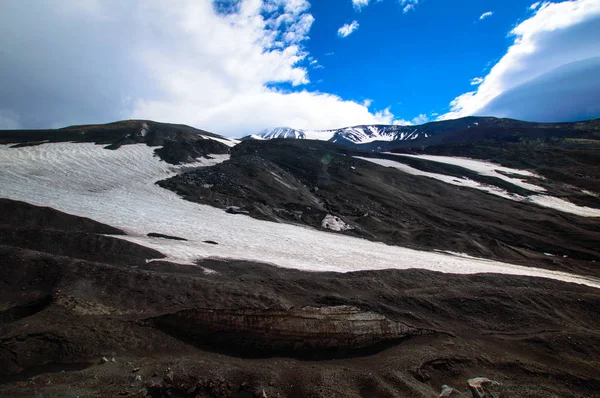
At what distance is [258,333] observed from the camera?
10.9m

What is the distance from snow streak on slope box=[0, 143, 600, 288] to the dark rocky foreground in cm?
418

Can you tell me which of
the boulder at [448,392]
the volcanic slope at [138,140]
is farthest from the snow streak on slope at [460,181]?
the boulder at [448,392]

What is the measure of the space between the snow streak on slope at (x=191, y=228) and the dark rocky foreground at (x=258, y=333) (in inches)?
165

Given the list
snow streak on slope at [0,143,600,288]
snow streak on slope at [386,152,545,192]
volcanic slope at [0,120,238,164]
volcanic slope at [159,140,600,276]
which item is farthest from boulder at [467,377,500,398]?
snow streak on slope at [386,152,545,192]

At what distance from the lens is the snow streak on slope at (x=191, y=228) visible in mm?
21312

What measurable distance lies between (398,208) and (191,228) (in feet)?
96.9

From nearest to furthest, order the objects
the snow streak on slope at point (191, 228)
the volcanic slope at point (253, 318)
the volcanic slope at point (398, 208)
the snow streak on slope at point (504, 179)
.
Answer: the volcanic slope at point (253, 318) < the snow streak on slope at point (191, 228) < the volcanic slope at point (398, 208) < the snow streak on slope at point (504, 179)

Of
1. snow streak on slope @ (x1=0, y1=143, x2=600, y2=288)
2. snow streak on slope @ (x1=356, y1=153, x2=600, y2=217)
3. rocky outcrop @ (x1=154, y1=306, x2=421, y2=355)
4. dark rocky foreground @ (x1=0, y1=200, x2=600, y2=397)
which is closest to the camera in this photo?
dark rocky foreground @ (x1=0, y1=200, x2=600, y2=397)

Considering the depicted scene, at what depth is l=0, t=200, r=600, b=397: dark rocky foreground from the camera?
848 cm

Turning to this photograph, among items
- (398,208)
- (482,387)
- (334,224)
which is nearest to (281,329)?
(482,387)

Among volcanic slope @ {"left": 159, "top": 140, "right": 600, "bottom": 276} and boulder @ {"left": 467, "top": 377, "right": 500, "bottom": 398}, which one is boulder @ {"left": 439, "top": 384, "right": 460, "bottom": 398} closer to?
boulder @ {"left": 467, "top": 377, "right": 500, "bottom": 398}

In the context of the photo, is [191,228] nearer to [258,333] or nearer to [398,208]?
[258,333]

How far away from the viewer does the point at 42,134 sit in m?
59.6

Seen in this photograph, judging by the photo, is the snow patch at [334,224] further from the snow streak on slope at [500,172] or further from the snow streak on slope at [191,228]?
the snow streak on slope at [500,172]
